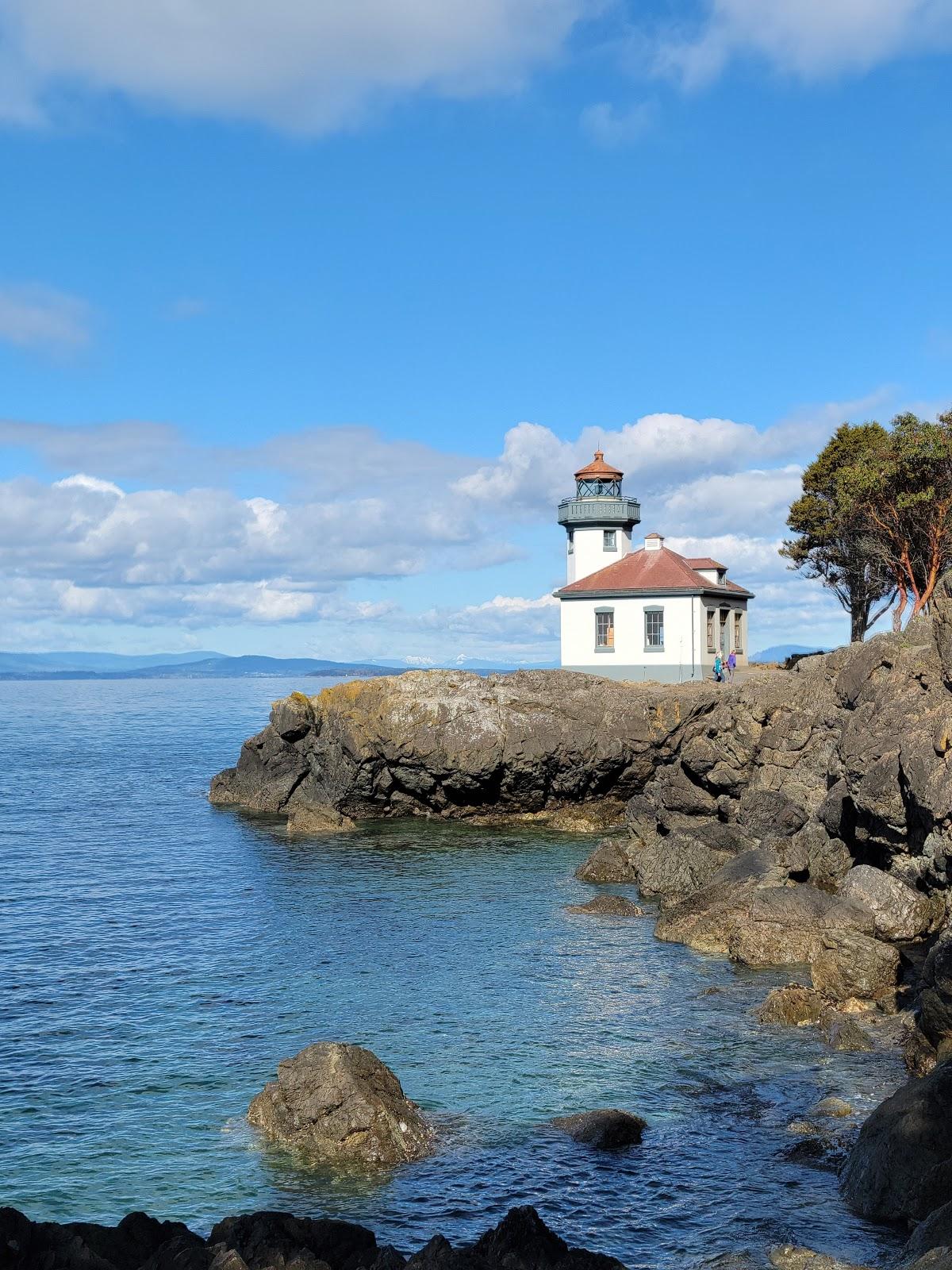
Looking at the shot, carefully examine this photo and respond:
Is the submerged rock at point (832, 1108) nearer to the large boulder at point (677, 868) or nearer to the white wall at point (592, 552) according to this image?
the large boulder at point (677, 868)

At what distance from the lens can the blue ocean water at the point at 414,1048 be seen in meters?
14.4

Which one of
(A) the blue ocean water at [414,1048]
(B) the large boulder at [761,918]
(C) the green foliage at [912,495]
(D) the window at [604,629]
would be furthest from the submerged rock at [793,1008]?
(D) the window at [604,629]

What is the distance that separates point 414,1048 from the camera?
66.9ft

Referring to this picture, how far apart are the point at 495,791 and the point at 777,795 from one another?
13.0 meters

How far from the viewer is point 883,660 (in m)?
35.7

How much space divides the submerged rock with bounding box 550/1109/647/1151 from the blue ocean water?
264 millimetres

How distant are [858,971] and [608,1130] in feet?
27.0

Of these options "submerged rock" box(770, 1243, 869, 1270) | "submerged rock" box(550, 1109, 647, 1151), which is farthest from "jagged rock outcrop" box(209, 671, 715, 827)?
"submerged rock" box(770, 1243, 869, 1270)

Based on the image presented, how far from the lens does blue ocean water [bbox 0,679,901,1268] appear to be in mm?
14430

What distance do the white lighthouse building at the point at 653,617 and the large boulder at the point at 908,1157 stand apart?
148 ft

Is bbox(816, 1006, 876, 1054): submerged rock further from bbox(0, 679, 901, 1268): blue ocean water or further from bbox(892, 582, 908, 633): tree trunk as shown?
bbox(892, 582, 908, 633): tree trunk

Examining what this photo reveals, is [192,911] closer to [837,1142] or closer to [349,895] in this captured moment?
[349,895]

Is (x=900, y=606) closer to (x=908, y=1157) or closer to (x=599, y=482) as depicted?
(x=599, y=482)

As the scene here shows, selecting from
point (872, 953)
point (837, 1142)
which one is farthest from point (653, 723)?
→ point (837, 1142)
